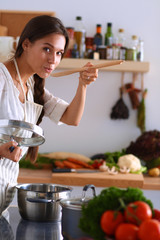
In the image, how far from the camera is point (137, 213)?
0.82 metres

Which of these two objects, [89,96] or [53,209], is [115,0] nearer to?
[89,96]

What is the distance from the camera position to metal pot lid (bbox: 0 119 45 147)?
1.21 m

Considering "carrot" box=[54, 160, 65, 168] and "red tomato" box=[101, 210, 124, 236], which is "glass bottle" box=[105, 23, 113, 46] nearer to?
"carrot" box=[54, 160, 65, 168]

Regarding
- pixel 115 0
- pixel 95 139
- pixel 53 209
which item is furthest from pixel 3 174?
pixel 115 0

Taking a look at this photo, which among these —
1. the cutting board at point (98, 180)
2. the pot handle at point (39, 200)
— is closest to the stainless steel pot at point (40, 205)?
the pot handle at point (39, 200)

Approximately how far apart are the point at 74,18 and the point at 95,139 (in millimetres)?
974

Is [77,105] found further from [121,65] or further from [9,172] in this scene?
[121,65]

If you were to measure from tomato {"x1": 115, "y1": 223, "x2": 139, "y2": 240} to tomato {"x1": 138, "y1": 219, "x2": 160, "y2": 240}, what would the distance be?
0.01 meters

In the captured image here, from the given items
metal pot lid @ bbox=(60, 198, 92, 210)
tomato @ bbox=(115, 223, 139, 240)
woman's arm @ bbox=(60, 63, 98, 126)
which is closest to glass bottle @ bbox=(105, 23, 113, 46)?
woman's arm @ bbox=(60, 63, 98, 126)

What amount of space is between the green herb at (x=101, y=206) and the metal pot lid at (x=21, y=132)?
38 centimetres

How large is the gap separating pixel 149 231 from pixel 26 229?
61 cm

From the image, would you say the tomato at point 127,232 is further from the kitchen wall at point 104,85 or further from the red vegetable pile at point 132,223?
the kitchen wall at point 104,85

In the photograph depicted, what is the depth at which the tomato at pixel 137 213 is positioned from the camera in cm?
81

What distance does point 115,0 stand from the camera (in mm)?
3303
